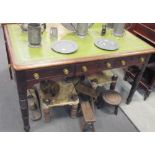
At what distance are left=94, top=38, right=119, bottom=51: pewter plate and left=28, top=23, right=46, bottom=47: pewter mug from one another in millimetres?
451

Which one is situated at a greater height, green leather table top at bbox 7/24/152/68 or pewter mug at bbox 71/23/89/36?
pewter mug at bbox 71/23/89/36

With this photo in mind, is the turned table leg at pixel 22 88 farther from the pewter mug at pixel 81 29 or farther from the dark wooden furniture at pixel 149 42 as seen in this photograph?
the dark wooden furniture at pixel 149 42

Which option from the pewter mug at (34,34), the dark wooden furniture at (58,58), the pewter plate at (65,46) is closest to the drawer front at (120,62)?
→ the dark wooden furniture at (58,58)

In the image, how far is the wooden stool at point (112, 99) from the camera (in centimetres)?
165

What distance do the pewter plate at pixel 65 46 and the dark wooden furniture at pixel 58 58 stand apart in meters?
0.03

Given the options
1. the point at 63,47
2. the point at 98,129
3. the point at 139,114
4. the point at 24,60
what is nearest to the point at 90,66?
the point at 63,47

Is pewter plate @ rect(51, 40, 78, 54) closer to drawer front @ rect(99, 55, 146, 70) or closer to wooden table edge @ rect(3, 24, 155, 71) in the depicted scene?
wooden table edge @ rect(3, 24, 155, 71)

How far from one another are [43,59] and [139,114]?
Answer: 115cm

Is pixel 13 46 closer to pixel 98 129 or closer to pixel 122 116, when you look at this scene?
pixel 98 129

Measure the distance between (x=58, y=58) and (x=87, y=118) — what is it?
1.94 ft

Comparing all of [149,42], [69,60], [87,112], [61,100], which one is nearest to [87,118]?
[87,112]

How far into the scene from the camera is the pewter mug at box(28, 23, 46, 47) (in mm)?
1177

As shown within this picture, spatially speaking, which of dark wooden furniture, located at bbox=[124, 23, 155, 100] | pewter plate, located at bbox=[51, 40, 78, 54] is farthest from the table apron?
dark wooden furniture, located at bbox=[124, 23, 155, 100]

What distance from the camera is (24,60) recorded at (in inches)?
44.5
